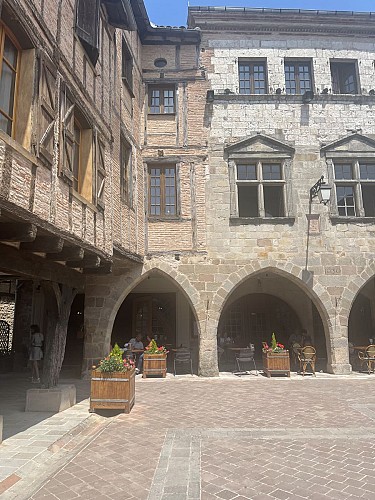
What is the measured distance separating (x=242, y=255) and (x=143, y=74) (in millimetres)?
6709

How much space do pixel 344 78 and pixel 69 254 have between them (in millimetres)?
11754

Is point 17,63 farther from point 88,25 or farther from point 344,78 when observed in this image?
point 344,78

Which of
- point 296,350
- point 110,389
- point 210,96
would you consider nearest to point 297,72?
Result: point 210,96

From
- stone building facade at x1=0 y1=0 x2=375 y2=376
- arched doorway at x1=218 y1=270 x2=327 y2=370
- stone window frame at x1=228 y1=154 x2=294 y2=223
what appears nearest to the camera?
stone building facade at x1=0 y1=0 x2=375 y2=376

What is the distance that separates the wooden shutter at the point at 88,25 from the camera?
702 cm

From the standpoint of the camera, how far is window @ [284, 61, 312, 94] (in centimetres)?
1306

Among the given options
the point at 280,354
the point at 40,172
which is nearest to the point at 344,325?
the point at 280,354

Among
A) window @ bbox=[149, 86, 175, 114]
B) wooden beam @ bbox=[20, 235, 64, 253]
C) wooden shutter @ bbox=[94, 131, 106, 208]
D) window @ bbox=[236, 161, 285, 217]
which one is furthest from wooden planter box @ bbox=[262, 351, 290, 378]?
window @ bbox=[149, 86, 175, 114]

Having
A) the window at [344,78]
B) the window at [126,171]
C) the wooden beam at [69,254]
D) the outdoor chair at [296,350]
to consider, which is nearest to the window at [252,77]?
the window at [344,78]

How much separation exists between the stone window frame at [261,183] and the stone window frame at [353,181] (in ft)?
4.41

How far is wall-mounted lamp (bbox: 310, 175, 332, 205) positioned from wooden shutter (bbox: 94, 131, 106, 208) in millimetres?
5786

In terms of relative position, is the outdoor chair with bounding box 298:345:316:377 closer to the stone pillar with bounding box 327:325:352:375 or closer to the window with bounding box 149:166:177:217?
the stone pillar with bounding box 327:325:352:375

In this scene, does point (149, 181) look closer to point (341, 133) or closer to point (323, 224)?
point (323, 224)

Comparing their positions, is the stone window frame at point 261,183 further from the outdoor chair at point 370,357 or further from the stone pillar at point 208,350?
the outdoor chair at point 370,357
